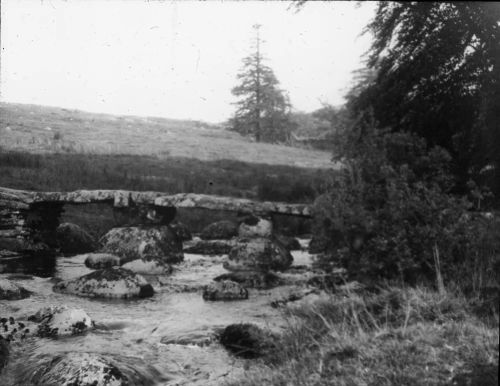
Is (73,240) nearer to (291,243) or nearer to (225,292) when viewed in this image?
(291,243)

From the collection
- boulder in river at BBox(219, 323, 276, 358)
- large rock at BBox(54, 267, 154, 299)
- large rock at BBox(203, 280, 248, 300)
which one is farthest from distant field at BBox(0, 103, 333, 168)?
boulder in river at BBox(219, 323, 276, 358)

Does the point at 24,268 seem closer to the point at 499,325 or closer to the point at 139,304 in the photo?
the point at 139,304

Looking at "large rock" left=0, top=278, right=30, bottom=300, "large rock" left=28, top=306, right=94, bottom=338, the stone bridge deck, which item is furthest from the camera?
the stone bridge deck

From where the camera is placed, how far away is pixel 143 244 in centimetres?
1191

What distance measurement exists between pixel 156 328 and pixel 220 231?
8880 mm

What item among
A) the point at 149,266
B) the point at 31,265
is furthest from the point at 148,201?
the point at 31,265

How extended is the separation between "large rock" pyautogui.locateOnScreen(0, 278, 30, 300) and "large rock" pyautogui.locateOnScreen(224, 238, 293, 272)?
4475mm

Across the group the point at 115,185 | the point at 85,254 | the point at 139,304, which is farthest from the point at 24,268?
the point at 115,185

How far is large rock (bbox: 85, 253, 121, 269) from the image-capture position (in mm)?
10791

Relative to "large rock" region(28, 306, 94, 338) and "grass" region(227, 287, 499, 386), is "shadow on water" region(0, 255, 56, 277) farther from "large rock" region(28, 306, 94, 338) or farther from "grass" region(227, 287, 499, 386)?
"grass" region(227, 287, 499, 386)

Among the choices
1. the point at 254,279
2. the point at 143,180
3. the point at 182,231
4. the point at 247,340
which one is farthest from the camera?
the point at 143,180

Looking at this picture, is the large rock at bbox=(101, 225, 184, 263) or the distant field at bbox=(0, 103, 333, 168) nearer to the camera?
the large rock at bbox=(101, 225, 184, 263)

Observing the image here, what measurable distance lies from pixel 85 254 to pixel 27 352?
7.27 metres

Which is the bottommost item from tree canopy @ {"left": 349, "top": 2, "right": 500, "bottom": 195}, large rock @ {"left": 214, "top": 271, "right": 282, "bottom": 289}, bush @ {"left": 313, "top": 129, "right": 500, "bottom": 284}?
large rock @ {"left": 214, "top": 271, "right": 282, "bottom": 289}
